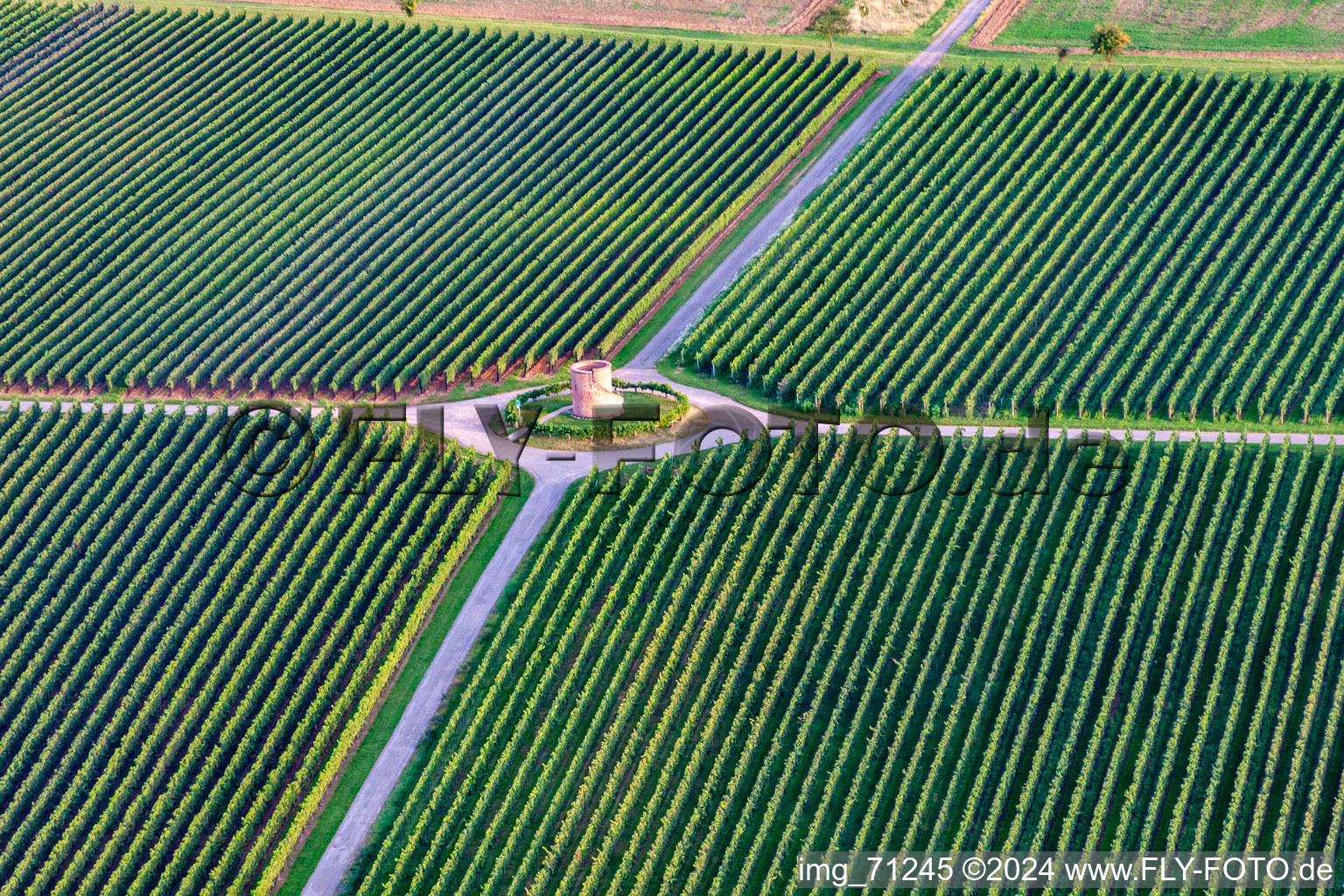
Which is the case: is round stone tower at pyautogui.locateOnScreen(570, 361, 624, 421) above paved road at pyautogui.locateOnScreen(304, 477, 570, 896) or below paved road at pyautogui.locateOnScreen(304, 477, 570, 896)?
above

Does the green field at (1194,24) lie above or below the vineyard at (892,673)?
above

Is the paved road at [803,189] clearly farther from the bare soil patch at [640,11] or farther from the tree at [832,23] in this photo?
the bare soil patch at [640,11]

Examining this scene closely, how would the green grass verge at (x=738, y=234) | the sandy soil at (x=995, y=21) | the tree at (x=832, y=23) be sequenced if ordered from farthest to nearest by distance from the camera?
the sandy soil at (x=995, y=21)
the tree at (x=832, y=23)
the green grass verge at (x=738, y=234)

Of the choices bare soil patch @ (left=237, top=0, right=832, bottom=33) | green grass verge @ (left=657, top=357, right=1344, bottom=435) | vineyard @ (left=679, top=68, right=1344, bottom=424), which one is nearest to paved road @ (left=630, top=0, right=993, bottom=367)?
vineyard @ (left=679, top=68, right=1344, bottom=424)

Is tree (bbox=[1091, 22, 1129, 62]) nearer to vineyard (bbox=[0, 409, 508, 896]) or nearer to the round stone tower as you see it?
the round stone tower

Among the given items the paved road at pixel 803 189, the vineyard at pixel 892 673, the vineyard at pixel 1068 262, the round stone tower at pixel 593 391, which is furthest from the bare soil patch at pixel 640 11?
the vineyard at pixel 892 673

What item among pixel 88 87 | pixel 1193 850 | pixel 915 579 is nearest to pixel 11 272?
pixel 88 87

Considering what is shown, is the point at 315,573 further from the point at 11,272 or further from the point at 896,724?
the point at 11,272
